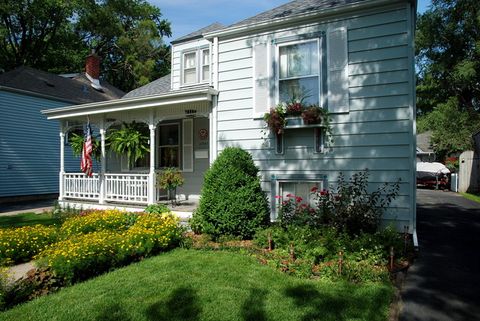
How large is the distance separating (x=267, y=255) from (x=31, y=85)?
15767 millimetres

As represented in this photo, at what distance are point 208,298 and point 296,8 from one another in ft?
22.8

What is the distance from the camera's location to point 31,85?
16281 millimetres

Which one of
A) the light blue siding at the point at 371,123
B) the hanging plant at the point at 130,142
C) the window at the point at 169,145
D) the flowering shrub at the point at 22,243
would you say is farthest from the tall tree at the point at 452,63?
the flowering shrub at the point at 22,243

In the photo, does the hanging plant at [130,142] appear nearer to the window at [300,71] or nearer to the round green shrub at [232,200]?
the round green shrub at [232,200]

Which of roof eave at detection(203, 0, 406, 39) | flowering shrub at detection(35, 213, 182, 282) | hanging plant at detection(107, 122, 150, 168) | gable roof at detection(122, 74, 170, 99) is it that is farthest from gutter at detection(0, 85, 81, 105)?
flowering shrub at detection(35, 213, 182, 282)

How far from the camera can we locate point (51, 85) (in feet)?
57.9

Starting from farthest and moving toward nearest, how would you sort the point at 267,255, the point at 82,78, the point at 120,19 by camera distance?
the point at 120,19 → the point at 82,78 → the point at 267,255

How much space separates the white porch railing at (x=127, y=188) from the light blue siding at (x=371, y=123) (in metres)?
3.91

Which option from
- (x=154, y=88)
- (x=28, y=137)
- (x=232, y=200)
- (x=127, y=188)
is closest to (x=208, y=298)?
(x=232, y=200)

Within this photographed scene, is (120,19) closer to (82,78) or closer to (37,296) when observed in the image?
(82,78)

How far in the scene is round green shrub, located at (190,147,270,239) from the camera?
6660 mm

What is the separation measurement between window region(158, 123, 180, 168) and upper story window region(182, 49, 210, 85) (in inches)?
69.6

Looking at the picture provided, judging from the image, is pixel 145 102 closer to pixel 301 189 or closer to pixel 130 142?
pixel 130 142

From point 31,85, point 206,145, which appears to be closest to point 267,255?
point 206,145
